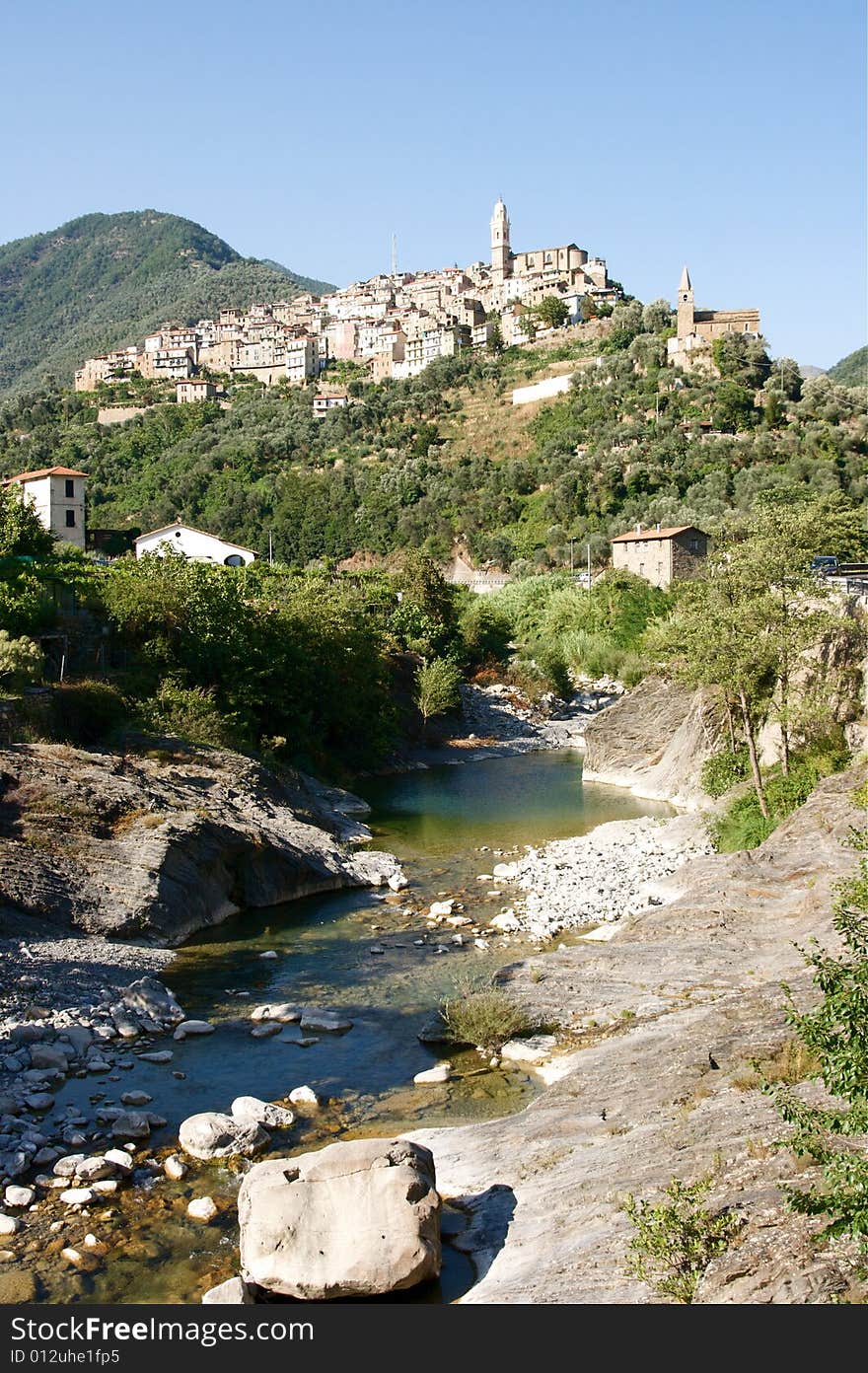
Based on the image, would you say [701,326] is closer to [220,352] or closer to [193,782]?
[220,352]

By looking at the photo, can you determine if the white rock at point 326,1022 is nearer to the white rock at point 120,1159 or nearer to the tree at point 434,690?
the white rock at point 120,1159

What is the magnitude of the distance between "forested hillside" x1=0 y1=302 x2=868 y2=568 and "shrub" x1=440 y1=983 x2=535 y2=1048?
62.4 m

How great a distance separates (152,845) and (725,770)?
1598 centimetres

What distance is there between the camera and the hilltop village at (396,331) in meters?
151

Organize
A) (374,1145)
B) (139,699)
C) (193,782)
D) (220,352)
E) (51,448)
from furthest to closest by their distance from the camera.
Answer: (220,352) < (51,448) < (139,699) < (193,782) < (374,1145)

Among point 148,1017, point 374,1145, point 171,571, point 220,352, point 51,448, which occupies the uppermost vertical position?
point 220,352

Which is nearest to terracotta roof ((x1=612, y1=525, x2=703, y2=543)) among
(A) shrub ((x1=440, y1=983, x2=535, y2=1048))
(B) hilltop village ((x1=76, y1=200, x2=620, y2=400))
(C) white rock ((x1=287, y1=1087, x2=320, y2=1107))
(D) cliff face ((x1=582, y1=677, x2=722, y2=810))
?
(D) cliff face ((x1=582, y1=677, x2=722, y2=810))

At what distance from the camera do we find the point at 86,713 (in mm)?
29031

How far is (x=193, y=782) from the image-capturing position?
2700cm

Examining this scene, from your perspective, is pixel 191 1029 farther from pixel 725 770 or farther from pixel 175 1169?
pixel 725 770

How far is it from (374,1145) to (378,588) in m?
47.5

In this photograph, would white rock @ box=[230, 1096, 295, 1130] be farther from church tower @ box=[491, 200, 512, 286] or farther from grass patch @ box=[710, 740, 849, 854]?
church tower @ box=[491, 200, 512, 286]

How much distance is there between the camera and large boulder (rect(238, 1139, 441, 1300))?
9680mm

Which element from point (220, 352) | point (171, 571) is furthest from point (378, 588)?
point (220, 352)
